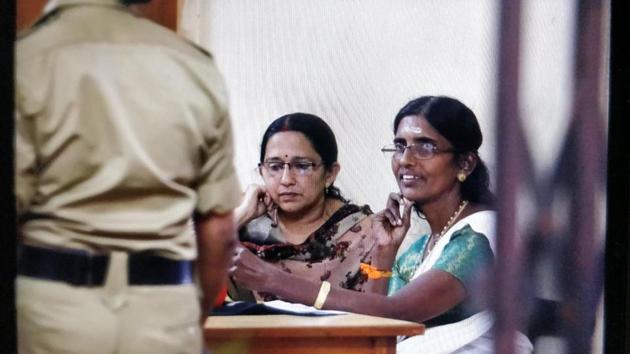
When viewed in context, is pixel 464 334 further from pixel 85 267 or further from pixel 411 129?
pixel 85 267

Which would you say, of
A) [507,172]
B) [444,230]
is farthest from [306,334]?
[507,172]

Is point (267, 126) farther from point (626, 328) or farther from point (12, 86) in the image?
point (626, 328)

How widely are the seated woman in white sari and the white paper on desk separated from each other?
0.02m

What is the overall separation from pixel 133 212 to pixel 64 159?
5.6 inches

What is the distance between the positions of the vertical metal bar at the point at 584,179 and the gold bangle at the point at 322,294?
0.56 meters

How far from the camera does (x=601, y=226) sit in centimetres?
248

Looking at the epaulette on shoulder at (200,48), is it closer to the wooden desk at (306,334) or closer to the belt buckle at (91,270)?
the belt buckle at (91,270)

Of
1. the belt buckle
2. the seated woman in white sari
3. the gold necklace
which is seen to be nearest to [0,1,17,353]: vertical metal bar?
the belt buckle

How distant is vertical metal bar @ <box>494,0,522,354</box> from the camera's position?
2.38m

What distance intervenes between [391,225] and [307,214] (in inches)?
8.2

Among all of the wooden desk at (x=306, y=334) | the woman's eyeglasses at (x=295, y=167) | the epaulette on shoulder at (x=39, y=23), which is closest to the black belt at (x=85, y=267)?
the epaulette on shoulder at (x=39, y=23)

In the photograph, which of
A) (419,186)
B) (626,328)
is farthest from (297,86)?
(626,328)

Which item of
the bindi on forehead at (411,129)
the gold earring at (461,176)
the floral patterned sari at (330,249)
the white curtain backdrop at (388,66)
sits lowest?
the floral patterned sari at (330,249)

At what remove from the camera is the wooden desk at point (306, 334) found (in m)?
2.31
